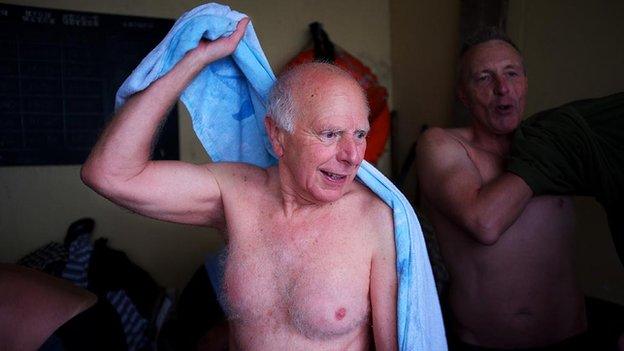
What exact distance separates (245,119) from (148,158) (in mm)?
334

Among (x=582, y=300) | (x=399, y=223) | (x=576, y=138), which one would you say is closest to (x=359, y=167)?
(x=399, y=223)

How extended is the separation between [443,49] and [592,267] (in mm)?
1445

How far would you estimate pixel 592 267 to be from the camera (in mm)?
2273

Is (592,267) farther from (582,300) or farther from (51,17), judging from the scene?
(51,17)

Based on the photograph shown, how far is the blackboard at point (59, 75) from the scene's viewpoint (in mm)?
2756

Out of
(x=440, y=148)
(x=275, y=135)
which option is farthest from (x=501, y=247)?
(x=275, y=135)

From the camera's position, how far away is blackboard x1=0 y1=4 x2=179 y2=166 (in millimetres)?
2756

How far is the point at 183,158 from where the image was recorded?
316cm

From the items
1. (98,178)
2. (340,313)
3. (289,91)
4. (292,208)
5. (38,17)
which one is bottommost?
(340,313)

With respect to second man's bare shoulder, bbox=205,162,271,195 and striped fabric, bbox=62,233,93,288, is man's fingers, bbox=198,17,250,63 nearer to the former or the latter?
second man's bare shoulder, bbox=205,162,271,195

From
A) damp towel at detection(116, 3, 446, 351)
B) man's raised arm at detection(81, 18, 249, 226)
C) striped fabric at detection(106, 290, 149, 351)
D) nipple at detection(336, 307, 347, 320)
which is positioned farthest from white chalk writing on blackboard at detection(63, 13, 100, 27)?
nipple at detection(336, 307, 347, 320)

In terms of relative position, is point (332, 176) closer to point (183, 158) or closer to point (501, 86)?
point (501, 86)

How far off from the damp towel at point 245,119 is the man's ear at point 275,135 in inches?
2.5

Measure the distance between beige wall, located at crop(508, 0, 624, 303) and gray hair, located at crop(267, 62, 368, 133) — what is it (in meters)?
1.32
